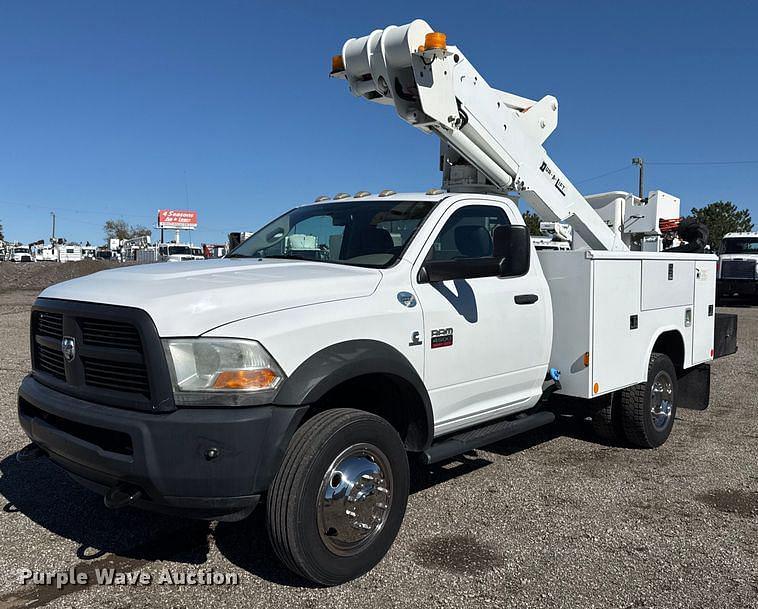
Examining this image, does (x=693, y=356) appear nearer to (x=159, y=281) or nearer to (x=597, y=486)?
(x=597, y=486)

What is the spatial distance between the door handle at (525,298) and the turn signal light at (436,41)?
5.99 feet

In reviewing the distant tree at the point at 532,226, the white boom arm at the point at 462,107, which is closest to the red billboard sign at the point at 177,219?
the distant tree at the point at 532,226

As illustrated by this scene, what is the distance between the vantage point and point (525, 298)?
14.9 ft

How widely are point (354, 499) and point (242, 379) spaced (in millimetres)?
877

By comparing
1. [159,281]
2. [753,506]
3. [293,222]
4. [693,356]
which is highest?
[293,222]

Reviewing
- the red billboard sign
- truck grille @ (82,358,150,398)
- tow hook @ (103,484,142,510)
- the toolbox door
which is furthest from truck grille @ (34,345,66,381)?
the red billboard sign

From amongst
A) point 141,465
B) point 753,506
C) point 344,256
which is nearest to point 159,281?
point 141,465

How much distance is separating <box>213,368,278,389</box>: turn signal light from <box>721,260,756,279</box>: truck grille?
75.5 ft

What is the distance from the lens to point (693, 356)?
6.28 meters

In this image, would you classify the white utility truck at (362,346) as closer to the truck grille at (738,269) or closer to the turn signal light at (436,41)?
the turn signal light at (436,41)

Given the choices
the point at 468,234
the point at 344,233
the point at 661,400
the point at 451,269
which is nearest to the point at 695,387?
the point at 661,400

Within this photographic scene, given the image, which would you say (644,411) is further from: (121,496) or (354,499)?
(121,496)

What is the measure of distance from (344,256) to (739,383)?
22.6ft

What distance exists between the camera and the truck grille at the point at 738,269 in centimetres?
2198
